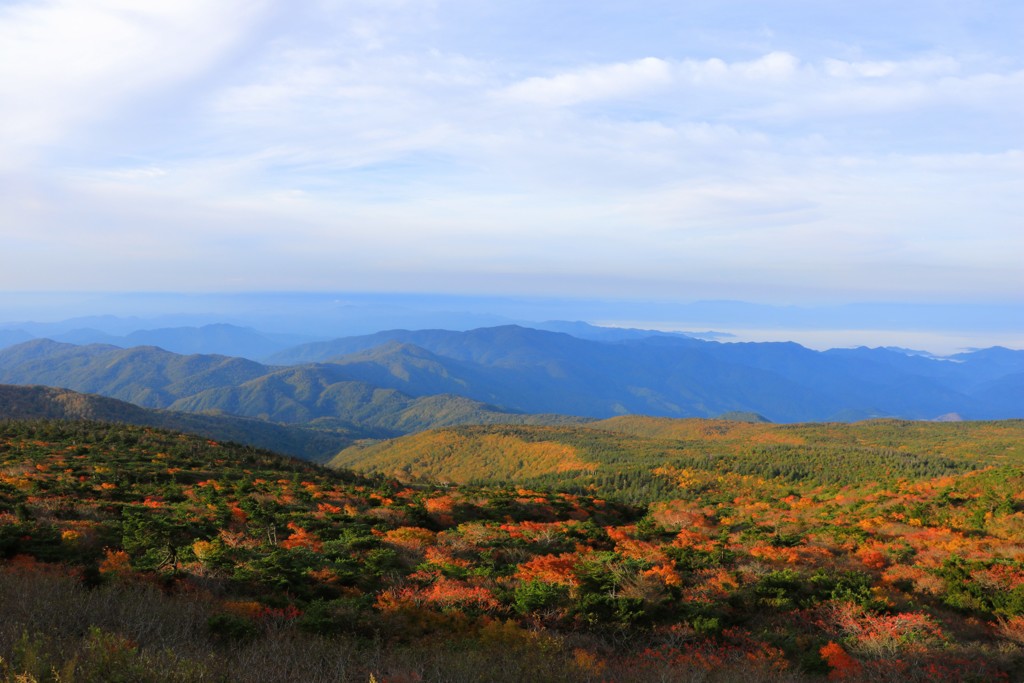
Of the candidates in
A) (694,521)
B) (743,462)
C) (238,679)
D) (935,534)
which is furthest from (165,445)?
(743,462)

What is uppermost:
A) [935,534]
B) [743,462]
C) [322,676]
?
[322,676]

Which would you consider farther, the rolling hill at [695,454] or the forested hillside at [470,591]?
the rolling hill at [695,454]

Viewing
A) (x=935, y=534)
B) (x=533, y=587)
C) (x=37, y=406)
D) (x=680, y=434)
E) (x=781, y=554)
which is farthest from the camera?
(x=680, y=434)

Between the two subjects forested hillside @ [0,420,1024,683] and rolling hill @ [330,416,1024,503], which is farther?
rolling hill @ [330,416,1024,503]

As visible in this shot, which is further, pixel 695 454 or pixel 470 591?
pixel 695 454

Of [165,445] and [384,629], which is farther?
[165,445]

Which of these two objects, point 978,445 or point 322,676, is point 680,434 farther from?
point 322,676

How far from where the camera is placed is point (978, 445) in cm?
10106

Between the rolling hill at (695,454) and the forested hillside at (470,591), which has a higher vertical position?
the forested hillside at (470,591)

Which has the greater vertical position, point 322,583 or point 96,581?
point 96,581

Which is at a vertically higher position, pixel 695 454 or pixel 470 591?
pixel 470 591

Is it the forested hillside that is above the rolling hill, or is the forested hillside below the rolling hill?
above

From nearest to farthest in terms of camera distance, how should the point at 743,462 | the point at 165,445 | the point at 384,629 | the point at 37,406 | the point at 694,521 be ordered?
the point at 384,629, the point at 694,521, the point at 165,445, the point at 743,462, the point at 37,406

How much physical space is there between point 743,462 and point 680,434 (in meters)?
97.7
